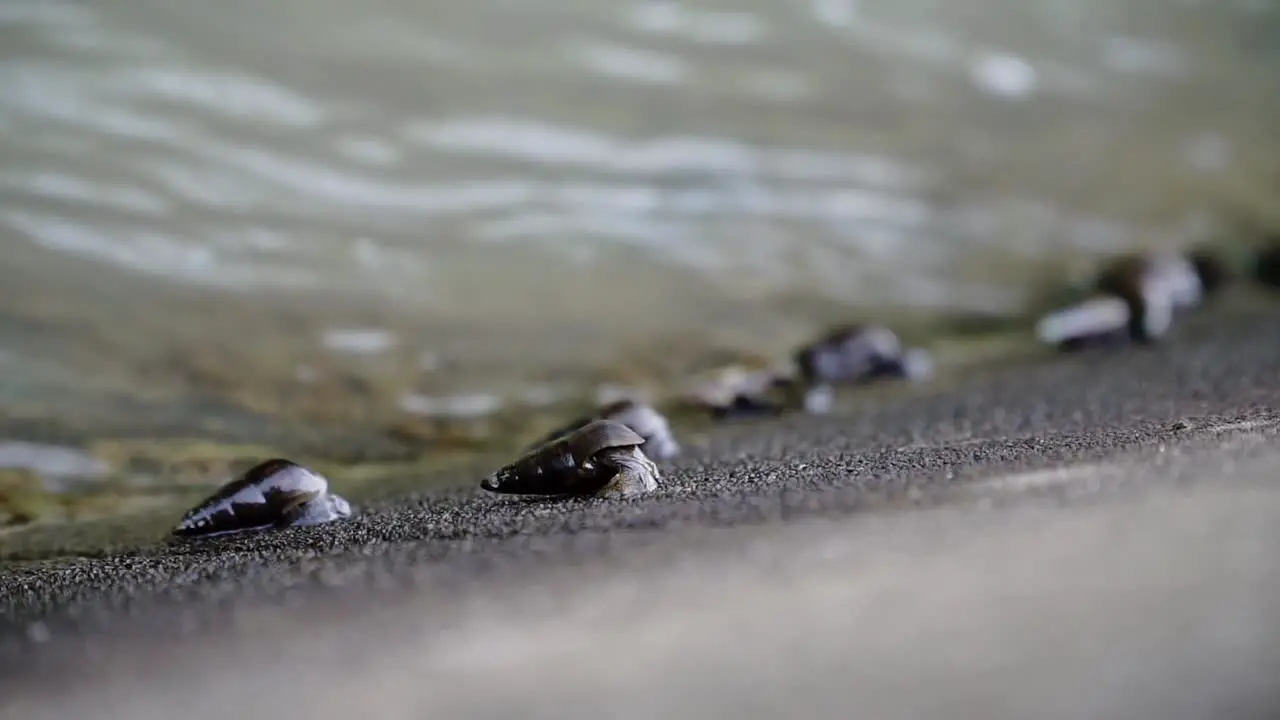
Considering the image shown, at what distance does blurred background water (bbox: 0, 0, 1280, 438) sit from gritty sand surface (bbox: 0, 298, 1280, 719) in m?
1.32


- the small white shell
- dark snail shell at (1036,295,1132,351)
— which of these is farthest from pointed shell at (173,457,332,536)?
dark snail shell at (1036,295,1132,351)

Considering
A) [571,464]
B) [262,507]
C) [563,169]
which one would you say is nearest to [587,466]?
[571,464]

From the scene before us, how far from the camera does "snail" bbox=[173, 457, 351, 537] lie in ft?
4.80

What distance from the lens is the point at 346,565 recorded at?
1.01 m

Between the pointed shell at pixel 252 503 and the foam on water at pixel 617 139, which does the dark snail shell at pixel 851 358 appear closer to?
the foam on water at pixel 617 139

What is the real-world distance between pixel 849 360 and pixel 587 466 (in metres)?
1.12

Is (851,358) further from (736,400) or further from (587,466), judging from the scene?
(587,466)

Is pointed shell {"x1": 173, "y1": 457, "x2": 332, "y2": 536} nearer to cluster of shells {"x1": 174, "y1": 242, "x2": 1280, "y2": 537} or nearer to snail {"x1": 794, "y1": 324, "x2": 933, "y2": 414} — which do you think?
cluster of shells {"x1": 174, "y1": 242, "x2": 1280, "y2": 537}

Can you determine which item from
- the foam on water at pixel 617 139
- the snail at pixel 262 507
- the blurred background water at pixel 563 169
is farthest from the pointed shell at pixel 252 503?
the foam on water at pixel 617 139

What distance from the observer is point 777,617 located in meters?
0.78

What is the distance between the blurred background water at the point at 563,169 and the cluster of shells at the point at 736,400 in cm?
26

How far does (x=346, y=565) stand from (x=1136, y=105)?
3.06 meters

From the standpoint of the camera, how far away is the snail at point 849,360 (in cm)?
231

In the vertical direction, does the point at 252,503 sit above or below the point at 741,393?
below
